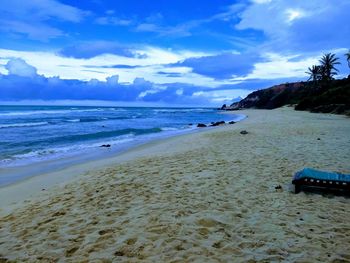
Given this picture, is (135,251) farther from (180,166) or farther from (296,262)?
Result: (180,166)

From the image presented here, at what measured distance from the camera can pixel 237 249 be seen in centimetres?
445

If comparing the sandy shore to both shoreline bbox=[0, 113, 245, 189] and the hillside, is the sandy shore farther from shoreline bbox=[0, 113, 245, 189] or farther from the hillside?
the hillside

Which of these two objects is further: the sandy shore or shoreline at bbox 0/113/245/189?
shoreline at bbox 0/113/245/189

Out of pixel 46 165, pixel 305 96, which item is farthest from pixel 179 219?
pixel 305 96

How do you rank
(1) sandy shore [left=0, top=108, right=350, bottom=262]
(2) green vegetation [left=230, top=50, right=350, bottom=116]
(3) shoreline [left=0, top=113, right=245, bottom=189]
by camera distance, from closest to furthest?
(1) sandy shore [left=0, top=108, right=350, bottom=262] < (3) shoreline [left=0, top=113, right=245, bottom=189] < (2) green vegetation [left=230, top=50, right=350, bottom=116]

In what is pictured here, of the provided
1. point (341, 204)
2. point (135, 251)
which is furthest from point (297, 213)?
point (135, 251)

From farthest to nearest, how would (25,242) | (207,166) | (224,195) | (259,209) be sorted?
(207,166) < (224,195) < (259,209) < (25,242)

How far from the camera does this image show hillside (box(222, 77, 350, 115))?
48.1 meters

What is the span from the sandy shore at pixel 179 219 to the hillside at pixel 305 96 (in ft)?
117

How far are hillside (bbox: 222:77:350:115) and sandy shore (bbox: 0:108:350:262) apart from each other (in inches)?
1406

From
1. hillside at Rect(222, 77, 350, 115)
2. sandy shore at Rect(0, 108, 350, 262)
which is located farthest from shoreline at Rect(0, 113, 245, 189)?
hillside at Rect(222, 77, 350, 115)

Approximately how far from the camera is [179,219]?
5.55m

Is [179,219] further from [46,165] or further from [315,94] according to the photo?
[315,94]

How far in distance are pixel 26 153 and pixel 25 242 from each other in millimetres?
13711
